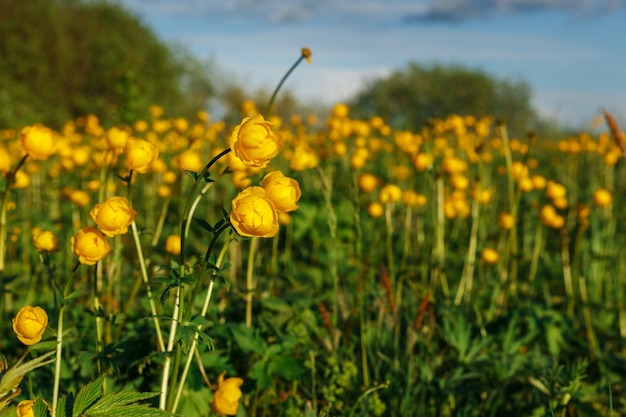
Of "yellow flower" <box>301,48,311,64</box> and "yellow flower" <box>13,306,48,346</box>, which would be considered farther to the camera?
"yellow flower" <box>301,48,311,64</box>

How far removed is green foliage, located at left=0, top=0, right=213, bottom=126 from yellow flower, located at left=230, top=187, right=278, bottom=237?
11062 mm

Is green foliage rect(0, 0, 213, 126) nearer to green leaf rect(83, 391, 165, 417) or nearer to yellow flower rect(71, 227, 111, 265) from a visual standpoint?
yellow flower rect(71, 227, 111, 265)

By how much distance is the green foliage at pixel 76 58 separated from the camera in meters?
12.2

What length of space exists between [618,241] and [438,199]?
3.84 ft

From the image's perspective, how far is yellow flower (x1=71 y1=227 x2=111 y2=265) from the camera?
113cm

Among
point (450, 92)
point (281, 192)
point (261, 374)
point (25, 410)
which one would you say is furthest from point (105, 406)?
point (450, 92)

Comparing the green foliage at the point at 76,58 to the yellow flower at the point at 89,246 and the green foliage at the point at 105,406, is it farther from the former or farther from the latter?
the green foliage at the point at 105,406

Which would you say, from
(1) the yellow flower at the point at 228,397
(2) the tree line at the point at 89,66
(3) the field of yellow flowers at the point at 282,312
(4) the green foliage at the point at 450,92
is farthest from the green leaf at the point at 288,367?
(4) the green foliage at the point at 450,92

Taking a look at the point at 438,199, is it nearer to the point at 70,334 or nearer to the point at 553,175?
the point at 70,334

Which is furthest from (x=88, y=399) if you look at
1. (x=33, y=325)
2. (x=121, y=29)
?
(x=121, y=29)

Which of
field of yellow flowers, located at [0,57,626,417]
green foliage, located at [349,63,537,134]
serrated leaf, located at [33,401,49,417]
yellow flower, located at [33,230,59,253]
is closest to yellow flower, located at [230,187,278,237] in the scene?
field of yellow flowers, located at [0,57,626,417]

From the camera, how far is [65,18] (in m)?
13.1

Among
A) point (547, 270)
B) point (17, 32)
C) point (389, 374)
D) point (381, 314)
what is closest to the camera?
point (389, 374)

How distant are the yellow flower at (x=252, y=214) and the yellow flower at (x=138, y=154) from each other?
31 cm
